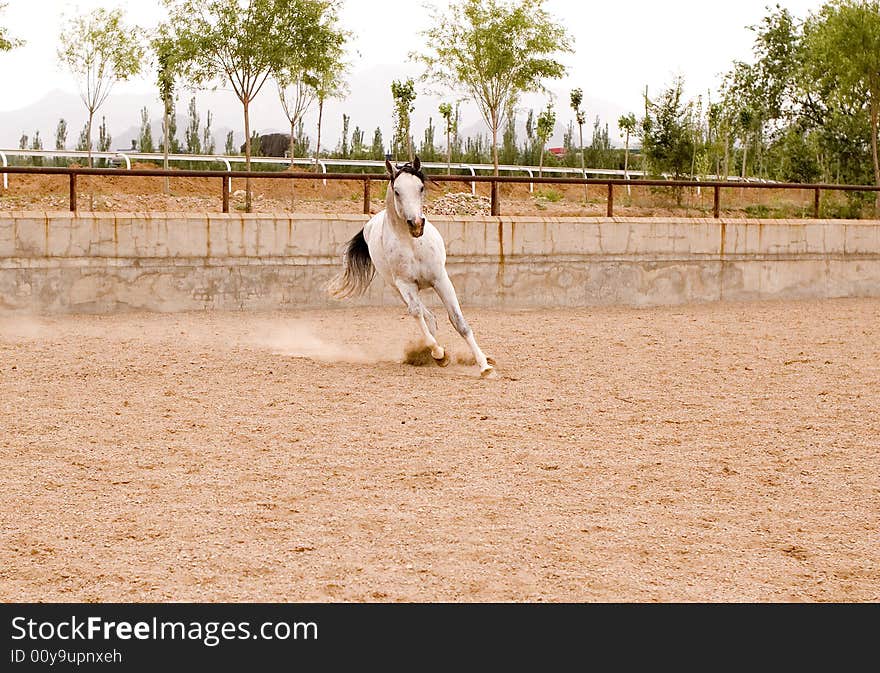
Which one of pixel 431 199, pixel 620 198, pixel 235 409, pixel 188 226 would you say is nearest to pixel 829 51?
pixel 620 198

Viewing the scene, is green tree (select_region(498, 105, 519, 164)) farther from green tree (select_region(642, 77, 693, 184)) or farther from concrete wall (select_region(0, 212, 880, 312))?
concrete wall (select_region(0, 212, 880, 312))

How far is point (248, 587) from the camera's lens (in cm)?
335

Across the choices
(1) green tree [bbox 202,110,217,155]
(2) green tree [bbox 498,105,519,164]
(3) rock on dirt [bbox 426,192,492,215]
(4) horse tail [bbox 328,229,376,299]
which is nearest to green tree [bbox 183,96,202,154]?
(1) green tree [bbox 202,110,217,155]

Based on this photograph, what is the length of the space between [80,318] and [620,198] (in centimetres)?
1489

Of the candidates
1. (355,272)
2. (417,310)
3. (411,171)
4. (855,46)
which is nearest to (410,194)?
(411,171)

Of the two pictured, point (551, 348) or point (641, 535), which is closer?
Answer: point (641, 535)

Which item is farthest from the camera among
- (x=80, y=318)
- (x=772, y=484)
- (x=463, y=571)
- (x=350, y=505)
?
(x=80, y=318)

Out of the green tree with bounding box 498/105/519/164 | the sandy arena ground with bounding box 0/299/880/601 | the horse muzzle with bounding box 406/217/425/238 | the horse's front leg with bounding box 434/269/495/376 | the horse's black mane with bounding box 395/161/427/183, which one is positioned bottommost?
the sandy arena ground with bounding box 0/299/880/601

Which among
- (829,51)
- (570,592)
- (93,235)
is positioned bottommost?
(570,592)

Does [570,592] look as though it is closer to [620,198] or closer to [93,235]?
[93,235]

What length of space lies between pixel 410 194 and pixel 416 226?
25 centimetres

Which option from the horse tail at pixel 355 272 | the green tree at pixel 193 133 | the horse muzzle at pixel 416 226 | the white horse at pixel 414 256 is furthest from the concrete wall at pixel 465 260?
the green tree at pixel 193 133

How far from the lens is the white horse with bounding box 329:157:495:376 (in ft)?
25.1

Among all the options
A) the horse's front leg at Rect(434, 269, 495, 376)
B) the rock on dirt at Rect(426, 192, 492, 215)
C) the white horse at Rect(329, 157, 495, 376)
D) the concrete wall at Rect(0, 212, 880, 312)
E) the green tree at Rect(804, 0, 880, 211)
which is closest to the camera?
the white horse at Rect(329, 157, 495, 376)
